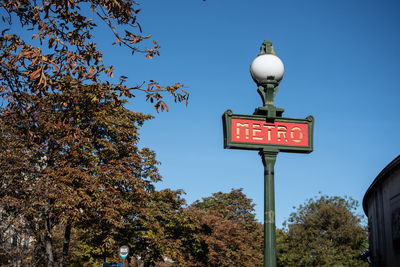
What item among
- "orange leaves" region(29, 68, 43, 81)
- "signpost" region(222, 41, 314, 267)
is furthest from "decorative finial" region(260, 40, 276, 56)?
"orange leaves" region(29, 68, 43, 81)

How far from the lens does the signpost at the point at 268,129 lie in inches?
241

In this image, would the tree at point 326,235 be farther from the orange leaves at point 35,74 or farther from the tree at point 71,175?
the orange leaves at point 35,74

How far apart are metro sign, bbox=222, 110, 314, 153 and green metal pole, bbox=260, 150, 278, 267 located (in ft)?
0.47

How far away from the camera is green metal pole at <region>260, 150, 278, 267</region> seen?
5699 mm

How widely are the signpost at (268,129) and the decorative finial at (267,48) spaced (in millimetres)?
109

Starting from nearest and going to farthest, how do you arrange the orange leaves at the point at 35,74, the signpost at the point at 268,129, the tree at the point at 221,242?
the signpost at the point at 268,129, the orange leaves at the point at 35,74, the tree at the point at 221,242

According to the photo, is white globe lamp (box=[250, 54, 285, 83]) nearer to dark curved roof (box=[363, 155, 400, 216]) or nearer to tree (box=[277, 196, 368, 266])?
dark curved roof (box=[363, 155, 400, 216])

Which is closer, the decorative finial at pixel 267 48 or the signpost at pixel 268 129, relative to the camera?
the signpost at pixel 268 129

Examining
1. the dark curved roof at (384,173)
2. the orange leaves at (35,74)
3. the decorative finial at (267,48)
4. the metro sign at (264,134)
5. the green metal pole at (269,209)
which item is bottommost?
the green metal pole at (269,209)

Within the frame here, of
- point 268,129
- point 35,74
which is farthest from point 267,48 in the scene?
point 35,74

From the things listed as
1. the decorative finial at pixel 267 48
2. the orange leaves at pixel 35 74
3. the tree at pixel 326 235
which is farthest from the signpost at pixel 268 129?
the tree at pixel 326 235

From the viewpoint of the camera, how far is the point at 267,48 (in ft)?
22.0

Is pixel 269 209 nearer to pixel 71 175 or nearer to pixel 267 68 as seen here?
pixel 267 68

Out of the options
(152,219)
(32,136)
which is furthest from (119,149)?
(32,136)
